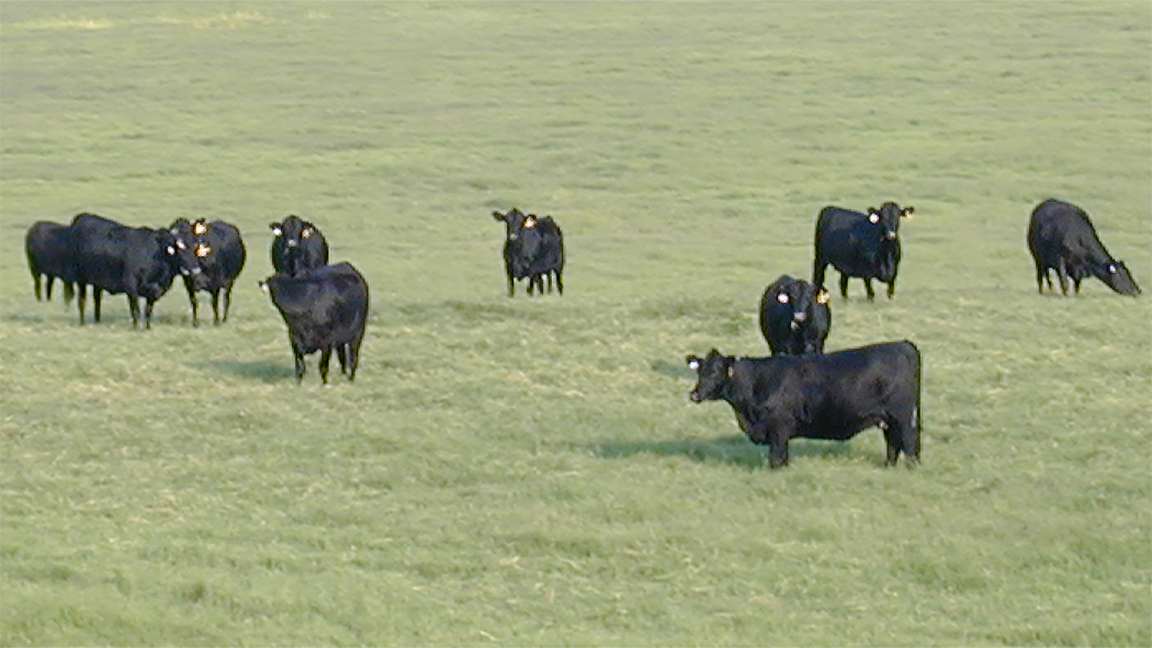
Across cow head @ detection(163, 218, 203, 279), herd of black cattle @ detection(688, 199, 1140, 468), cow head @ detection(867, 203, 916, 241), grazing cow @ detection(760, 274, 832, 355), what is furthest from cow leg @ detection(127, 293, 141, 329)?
herd of black cattle @ detection(688, 199, 1140, 468)

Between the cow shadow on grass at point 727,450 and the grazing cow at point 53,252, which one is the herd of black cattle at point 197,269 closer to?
the grazing cow at point 53,252

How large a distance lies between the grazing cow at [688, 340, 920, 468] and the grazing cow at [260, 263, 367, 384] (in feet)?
14.4

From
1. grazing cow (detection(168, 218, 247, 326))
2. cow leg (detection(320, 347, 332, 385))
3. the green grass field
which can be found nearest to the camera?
the green grass field

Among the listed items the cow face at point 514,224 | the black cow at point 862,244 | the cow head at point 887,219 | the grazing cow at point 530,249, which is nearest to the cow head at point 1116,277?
the black cow at point 862,244

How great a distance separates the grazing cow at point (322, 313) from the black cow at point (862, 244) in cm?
711

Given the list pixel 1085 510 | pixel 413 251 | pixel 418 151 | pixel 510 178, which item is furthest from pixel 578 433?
pixel 418 151

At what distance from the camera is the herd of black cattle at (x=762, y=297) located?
51.6 feet

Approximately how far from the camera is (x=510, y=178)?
3891cm

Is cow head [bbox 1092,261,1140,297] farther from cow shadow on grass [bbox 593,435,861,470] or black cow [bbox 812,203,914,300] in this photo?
cow shadow on grass [bbox 593,435,861,470]

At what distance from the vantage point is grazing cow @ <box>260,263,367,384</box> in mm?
19016

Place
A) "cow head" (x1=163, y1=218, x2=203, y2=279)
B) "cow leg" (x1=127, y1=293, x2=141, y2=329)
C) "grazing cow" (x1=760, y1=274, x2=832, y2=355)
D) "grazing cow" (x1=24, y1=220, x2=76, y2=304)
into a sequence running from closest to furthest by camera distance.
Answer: "grazing cow" (x1=760, y1=274, x2=832, y2=355), "cow leg" (x1=127, y1=293, x2=141, y2=329), "cow head" (x1=163, y1=218, x2=203, y2=279), "grazing cow" (x1=24, y1=220, x2=76, y2=304)

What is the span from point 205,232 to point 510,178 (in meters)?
15.8

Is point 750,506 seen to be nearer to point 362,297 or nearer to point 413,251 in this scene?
point 362,297

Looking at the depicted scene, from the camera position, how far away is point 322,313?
19062 millimetres
